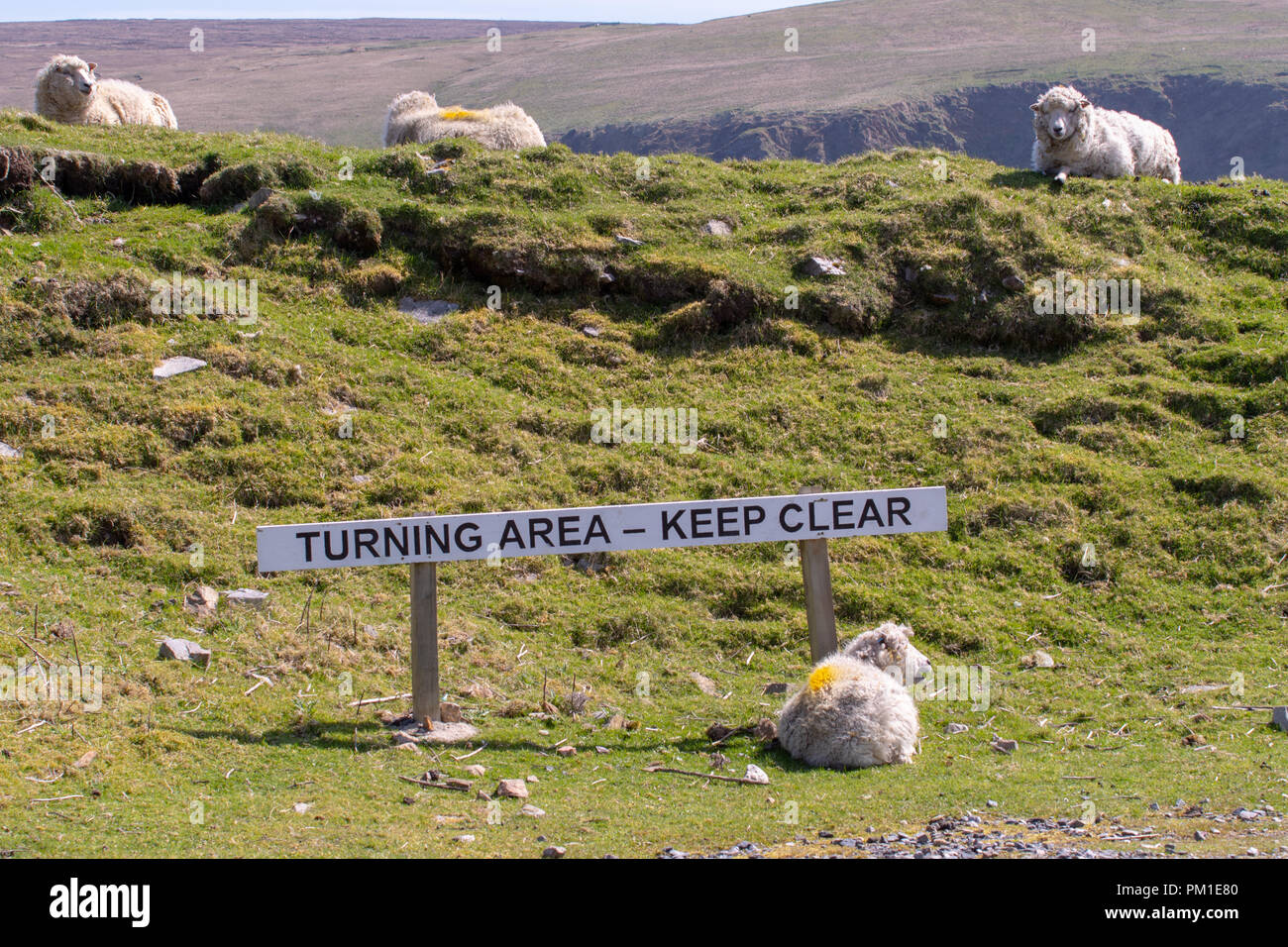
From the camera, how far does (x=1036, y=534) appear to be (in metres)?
11.0

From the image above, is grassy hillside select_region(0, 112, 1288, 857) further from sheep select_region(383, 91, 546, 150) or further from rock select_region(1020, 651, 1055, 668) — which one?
sheep select_region(383, 91, 546, 150)

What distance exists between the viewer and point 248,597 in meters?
9.09

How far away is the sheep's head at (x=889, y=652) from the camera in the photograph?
823 centimetres

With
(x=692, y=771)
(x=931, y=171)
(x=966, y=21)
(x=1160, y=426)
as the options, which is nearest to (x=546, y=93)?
(x=966, y=21)

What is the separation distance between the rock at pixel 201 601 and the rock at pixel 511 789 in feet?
11.8

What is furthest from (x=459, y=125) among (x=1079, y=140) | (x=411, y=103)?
(x=1079, y=140)

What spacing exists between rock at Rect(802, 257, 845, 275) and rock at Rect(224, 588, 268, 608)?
27.8ft

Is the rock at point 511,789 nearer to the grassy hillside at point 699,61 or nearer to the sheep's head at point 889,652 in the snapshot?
the sheep's head at point 889,652

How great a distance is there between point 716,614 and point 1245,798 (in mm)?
4742

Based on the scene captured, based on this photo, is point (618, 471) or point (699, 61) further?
point (699, 61)

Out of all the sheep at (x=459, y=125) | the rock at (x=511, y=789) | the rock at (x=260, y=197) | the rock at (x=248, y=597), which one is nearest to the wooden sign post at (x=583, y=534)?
the rock at (x=511, y=789)

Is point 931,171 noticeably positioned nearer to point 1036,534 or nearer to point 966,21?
point 1036,534

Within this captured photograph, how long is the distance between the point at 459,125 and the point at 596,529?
12.1 meters

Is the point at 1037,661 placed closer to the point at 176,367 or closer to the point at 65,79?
the point at 176,367
